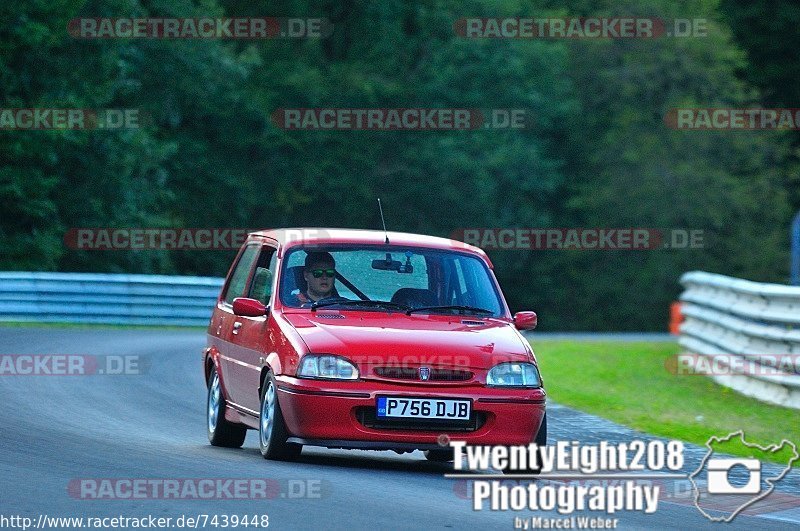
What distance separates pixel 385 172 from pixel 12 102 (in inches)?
823

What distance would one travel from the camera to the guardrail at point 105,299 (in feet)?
99.9

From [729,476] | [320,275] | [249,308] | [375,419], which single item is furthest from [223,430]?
[729,476]

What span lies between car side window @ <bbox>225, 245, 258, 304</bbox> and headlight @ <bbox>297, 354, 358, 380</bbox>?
2.27 metres

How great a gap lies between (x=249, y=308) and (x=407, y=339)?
141cm

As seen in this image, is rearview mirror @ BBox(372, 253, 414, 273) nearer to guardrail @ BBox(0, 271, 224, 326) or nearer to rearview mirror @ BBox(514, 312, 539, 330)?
rearview mirror @ BBox(514, 312, 539, 330)

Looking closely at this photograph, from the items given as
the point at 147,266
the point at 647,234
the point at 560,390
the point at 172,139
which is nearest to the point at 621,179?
the point at 647,234

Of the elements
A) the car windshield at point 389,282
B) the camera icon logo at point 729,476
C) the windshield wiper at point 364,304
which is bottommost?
the camera icon logo at point 729,476

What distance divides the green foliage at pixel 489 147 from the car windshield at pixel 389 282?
102 ft

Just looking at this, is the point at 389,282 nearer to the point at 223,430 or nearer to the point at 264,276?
the point at 264,276

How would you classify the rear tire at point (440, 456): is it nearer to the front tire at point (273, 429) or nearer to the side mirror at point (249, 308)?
the front tire at point (273, 429)

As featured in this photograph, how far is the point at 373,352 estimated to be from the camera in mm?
10891

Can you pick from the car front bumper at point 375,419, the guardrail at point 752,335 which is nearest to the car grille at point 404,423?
the car front bumper at point 375,419

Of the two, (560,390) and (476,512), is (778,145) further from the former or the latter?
(476,512)

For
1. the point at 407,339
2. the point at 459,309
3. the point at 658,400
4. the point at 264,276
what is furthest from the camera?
the point at 658,400
